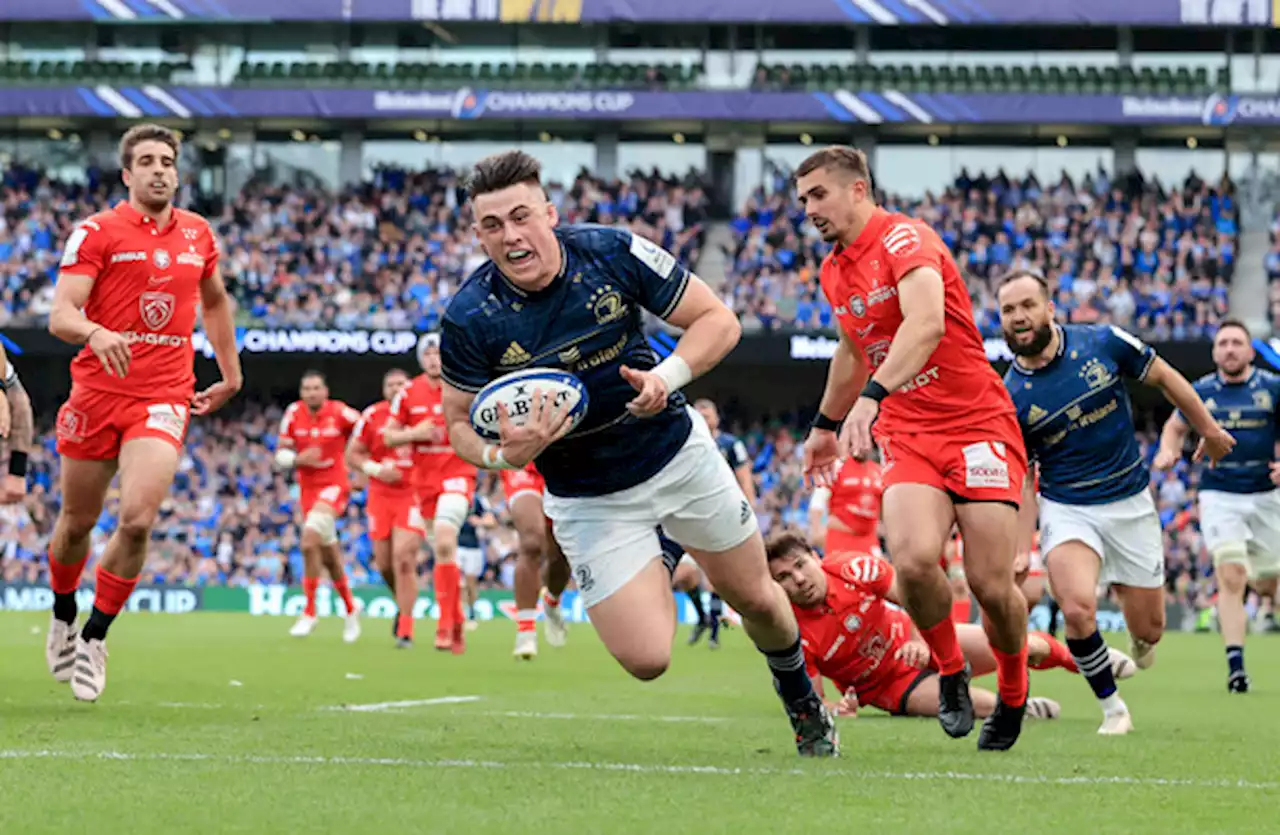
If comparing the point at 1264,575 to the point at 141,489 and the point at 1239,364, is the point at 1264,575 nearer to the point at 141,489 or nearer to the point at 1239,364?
the point at 1239,364

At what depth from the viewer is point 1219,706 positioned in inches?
462

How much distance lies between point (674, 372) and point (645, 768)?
59.0 inches

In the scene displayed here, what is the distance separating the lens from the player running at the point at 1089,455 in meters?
9.23

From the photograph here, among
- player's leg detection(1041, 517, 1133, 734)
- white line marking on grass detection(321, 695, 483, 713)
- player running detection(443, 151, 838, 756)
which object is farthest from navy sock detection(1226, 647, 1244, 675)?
player running detection(443, 151, 838, 756)

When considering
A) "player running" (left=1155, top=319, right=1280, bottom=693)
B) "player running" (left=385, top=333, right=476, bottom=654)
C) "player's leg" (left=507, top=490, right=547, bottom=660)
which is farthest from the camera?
"player running" (left=385, top=333, right=476, bottom=654)

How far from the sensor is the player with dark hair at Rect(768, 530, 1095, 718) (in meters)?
9.63

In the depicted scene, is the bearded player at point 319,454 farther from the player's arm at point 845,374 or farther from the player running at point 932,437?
the player running at point 932,437

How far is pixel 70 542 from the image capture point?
9773mm

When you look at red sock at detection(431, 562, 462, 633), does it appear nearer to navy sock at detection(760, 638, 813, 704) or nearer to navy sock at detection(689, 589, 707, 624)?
navy sock at detection(689, 589, 707, 624)

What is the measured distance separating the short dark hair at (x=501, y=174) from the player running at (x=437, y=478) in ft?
31.5

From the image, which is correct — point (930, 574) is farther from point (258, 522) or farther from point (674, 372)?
point (258, 522)

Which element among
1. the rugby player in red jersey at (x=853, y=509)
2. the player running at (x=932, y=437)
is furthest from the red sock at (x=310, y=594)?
the player running at (x=932, y=437)

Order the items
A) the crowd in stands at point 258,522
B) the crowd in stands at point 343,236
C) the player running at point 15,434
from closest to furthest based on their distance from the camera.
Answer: the player running at point 15,434
the crowd in stands at point 258,522
the crowd in stands at point 343,236

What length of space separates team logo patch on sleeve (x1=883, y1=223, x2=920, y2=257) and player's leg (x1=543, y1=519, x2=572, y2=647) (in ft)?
18.3
